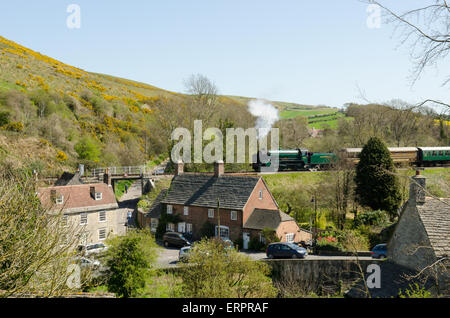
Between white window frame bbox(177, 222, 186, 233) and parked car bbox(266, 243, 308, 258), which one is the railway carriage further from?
white window frame bbox(177, 222, 186, 233)

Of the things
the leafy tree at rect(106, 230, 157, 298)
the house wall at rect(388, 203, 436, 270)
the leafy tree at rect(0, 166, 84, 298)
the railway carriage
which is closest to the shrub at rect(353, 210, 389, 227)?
the house wall at rect(388, 203, 436, 270)

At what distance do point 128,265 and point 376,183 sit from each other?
82.6 feet

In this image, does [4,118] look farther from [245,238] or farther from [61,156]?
[245,238]

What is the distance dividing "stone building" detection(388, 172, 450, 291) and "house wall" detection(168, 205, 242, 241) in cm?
1536

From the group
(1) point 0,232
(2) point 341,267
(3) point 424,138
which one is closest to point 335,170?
(2) point 341,267

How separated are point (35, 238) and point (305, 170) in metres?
41.6

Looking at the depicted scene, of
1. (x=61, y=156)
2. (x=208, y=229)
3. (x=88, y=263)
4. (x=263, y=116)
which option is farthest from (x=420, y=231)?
(x=263, y=116)

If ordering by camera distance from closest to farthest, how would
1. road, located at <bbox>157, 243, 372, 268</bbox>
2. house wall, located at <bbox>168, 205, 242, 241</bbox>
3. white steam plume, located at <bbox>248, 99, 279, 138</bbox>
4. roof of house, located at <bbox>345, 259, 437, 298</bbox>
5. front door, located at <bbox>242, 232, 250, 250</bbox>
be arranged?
1. roof of house, located at <bbox>345, 259, 437, 298</bbox>
2. road, located at <bbox>157, 243, 372, 268</bbox>
3. front door, located at <bbox>242, 232, 250, 250</bbox>
4. house wall, located at <bbox>168, 205, 242, 241</bbox>
5. white steam plume, located at <bbox>248, 99, 279, 138</bbox>

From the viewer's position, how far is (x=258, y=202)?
34844 mm

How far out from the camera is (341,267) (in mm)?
21797

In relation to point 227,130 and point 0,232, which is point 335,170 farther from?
point 0,232

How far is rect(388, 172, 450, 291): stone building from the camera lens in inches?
618

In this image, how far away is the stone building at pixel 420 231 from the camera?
1570 centimetres

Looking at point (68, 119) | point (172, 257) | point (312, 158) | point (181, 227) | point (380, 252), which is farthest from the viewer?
point (68, 119)
